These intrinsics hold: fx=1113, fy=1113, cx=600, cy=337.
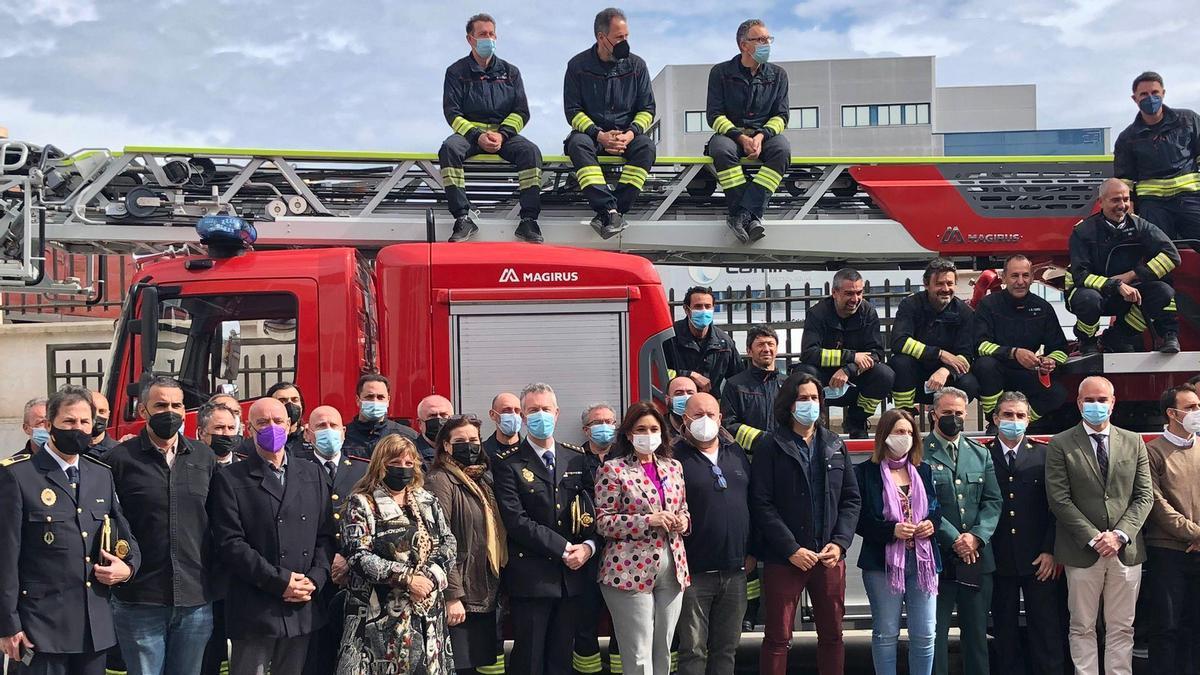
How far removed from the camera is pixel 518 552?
5.56m

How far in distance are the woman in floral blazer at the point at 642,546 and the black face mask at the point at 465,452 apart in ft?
2.09

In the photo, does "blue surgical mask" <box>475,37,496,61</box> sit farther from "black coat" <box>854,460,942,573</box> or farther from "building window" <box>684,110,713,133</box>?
"building window" <box>684,110,713,133</box>

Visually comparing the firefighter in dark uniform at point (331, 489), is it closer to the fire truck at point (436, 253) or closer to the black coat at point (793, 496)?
the fire truck at point (436, 253)

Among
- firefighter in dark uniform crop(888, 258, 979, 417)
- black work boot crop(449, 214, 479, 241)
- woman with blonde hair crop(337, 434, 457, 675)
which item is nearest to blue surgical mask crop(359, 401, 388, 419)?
woman with blonde hair crop(337, 434, 457, 675)

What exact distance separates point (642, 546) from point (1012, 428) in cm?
226

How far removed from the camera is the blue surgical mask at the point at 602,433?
5859 mm

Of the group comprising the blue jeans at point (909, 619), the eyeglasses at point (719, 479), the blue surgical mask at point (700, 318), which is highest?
the blue surgical mask at point (700, 318)

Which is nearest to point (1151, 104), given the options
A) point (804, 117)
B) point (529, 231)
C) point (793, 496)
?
point (793, 496)

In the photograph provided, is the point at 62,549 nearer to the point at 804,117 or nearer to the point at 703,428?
the point at 703,428

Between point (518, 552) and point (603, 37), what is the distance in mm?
3938

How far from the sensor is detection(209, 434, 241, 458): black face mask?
5410 millimetres

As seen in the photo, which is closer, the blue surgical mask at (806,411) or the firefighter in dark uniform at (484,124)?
the blue surgical mask at (806,411)

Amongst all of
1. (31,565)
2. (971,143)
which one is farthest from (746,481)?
(971,143)

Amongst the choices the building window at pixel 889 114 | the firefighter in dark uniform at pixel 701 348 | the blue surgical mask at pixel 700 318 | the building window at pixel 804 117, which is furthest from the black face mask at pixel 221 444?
the building window at pixel 889 114
